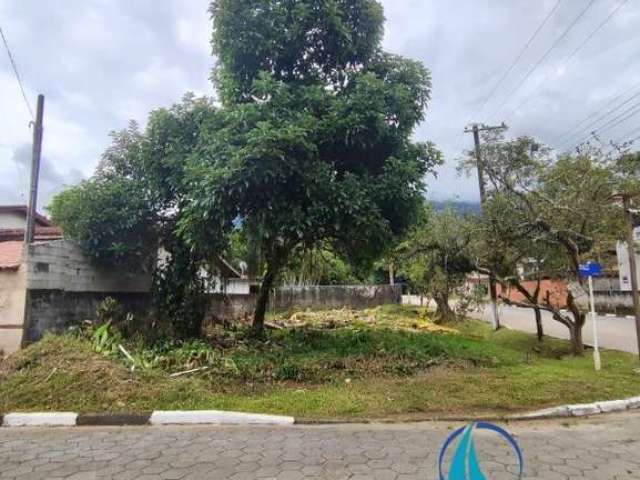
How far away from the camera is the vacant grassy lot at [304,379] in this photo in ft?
21.0

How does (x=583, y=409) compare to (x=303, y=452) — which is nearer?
(x=303, y=452)

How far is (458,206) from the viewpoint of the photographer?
52.4 ft

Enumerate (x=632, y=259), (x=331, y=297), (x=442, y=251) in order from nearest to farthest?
1. (x=632, y=259)
2. (x=442, y=251)
3. (x=331, y=297)

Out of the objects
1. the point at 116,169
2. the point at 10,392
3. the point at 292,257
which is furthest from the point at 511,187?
the point at 10,392

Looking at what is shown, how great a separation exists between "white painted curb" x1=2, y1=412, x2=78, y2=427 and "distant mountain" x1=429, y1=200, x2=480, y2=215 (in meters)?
11.3

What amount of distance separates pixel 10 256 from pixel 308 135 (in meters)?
6.32

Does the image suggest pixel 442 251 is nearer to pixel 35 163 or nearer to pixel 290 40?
pixel 290 40

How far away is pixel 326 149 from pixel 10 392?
6657mm

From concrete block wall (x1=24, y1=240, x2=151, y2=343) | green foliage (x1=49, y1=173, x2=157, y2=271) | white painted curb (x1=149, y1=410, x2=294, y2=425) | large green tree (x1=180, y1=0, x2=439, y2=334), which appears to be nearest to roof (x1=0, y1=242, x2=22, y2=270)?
concrete block wall (x1=24, y1=240, x2=151, y2=343)

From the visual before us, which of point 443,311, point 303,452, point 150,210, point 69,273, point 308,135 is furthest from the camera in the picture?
point 443,311

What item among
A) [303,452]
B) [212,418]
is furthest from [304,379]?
[303,452]

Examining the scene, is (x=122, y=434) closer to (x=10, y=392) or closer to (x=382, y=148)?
(x=10, y=392)

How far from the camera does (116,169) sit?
10773mm

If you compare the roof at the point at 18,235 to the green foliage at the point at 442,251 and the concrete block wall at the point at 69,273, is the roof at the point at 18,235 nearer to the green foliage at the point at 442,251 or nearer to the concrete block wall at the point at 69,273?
the concrete block wall at the point at 69,273
